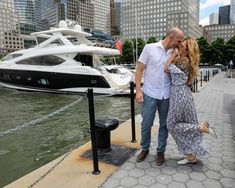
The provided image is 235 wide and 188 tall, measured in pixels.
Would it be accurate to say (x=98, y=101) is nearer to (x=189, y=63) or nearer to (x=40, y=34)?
(x=40, y=34)

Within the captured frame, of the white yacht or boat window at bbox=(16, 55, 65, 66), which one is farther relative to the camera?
boat window at bbox=(16, 55, 65, 66)

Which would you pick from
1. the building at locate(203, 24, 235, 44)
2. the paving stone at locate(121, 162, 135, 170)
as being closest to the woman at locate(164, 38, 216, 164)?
the paving stone at locate(121, 162, 135, 170)

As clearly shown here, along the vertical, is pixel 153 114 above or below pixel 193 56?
below

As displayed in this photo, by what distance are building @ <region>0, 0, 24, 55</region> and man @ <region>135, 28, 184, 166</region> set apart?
137 m

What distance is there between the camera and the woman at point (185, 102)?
3264 mm

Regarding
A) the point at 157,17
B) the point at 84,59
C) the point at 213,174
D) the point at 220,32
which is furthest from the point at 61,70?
the point at 220,32

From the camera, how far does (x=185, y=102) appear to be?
3.33 metres

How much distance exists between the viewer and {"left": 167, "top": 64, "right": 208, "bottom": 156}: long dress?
3314 mm

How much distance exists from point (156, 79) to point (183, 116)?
63 cm

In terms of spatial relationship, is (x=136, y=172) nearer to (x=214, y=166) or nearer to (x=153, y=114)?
(x=153, y=114)

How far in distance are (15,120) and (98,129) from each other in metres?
5.77

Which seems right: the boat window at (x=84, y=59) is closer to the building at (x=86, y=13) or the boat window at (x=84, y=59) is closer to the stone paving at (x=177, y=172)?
the stone paving at (x=177, y=172)

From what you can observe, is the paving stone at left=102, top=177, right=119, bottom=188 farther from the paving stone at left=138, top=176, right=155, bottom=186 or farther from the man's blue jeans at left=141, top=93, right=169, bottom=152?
the man's blue jeans at left=141, top=93, right=169, bottom=152

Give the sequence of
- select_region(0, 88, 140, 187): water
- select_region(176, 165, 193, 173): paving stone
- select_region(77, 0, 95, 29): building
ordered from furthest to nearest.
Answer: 1. select_region(77, 0, 95, 29): building
2. select_region(0, 88, 140, 187): water
3. select_region(176, 165, 193, 173): paving stone
